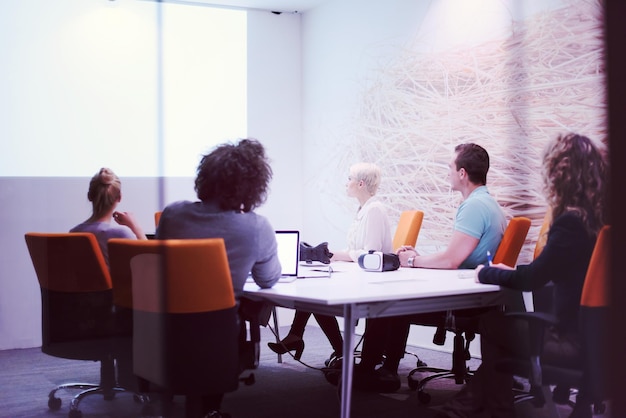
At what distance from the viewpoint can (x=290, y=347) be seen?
166 inches

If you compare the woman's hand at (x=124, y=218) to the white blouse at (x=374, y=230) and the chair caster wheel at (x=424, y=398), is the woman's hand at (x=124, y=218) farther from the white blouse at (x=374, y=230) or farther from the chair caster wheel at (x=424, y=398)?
the chair caster wheel at (x=424, y=398)

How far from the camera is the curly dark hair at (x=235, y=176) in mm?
2779

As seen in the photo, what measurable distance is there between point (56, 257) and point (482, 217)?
2059 mm

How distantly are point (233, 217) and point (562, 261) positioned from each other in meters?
1.26

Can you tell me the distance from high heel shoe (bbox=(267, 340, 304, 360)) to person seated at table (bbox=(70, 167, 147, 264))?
1.15 m

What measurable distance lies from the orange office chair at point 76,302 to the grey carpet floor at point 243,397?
7cm

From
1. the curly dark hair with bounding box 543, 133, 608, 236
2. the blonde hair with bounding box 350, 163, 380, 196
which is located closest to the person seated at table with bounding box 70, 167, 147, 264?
the blonde hair with bounding box 350, 163, 380, 196

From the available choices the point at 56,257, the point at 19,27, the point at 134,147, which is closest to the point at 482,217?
the point at 134,147

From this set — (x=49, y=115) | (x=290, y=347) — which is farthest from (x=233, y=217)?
(x=290, y=347)

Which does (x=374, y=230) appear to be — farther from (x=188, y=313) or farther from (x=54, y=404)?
(x=54, y=404)

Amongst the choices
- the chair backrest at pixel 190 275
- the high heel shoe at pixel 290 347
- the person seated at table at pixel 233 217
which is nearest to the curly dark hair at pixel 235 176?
the person seated at table at pixel 233 217

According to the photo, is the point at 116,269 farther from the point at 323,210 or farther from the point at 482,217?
the point at 323,210

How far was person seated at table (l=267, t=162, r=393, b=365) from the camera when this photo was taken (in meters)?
4.11

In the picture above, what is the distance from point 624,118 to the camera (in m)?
1.93
